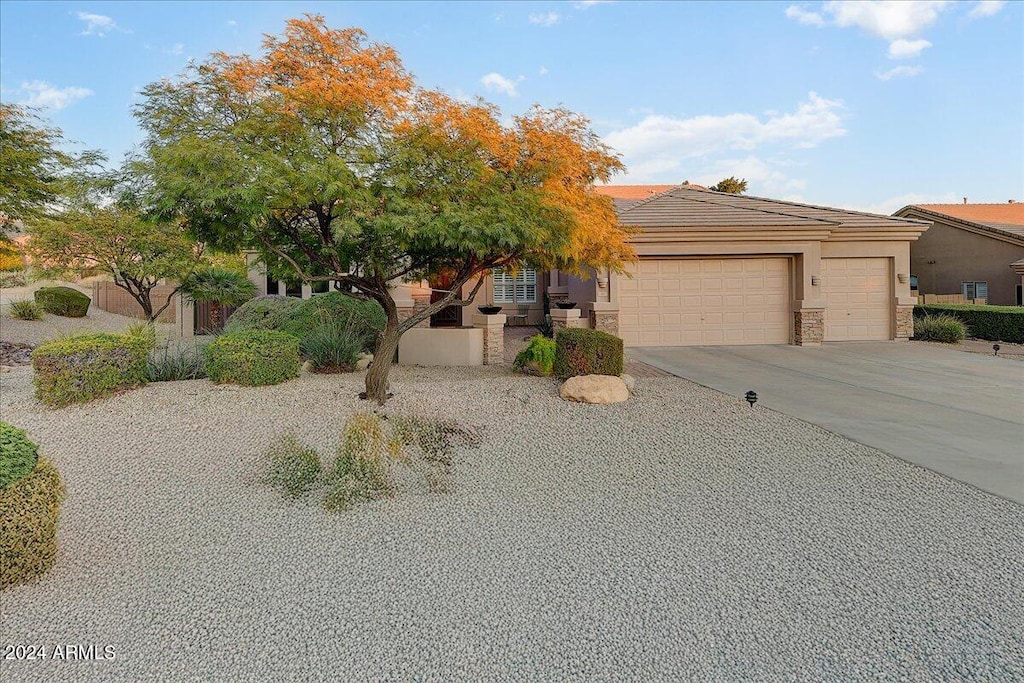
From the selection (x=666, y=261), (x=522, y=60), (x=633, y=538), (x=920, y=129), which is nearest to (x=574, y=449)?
(x=633, y=538)

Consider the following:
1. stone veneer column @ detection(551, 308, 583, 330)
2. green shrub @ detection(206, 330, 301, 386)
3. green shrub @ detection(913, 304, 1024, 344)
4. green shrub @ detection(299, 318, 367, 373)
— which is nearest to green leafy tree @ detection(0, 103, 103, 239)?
green shrub @ detection(299, 318, 367, 373)

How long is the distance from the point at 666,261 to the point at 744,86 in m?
4.58

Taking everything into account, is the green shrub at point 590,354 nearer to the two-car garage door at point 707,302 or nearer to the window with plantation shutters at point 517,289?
the two-car garage door at point 707,302

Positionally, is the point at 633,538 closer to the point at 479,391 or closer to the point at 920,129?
the point at 479,391

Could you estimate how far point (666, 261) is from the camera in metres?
15.2

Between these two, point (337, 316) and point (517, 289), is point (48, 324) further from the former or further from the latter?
point (517, 289)

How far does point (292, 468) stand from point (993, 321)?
62.4ft

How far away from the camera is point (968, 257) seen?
72.9 feet

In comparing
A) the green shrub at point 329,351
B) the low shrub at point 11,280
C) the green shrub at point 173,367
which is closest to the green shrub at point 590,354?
the green shrub at point 329,351

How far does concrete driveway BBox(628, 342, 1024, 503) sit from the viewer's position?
5453mm

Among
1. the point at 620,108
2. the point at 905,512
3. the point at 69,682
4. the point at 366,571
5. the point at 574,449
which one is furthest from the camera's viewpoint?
the point at 620,108

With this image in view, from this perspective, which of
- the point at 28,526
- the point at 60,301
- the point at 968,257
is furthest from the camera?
the point at 968,257

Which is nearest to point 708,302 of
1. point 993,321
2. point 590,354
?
point 590,354

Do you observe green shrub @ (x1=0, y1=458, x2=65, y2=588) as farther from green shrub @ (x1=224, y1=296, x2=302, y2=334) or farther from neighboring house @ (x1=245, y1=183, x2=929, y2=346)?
neighboring house @ (x1=245, y1=183, x2=929, y2=346)
